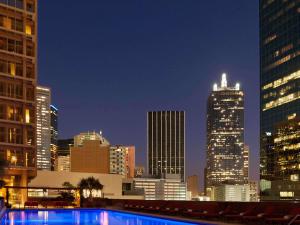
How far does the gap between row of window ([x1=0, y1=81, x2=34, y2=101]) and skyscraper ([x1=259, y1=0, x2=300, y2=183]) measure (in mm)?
86617

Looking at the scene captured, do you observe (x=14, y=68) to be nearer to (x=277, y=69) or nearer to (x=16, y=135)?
(x=16, y=135)

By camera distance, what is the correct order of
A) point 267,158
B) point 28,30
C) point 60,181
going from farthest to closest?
point 267,158 < point 60,181 < point 28,30

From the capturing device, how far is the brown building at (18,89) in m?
61.9

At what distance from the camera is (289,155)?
132000 mm

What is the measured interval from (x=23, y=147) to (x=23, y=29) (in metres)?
13.5

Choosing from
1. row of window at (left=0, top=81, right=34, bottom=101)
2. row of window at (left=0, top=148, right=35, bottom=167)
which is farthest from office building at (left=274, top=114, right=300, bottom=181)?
row of window at (left=0, top=81, right=34, bottom=101)

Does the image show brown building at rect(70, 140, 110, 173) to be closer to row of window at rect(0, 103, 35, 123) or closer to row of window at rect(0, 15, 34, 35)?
row of window at rect(0, 103, 35, 123)

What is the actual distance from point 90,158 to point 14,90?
11754 cm

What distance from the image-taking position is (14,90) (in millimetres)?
62938

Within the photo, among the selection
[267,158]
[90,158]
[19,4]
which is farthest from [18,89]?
[90,158]

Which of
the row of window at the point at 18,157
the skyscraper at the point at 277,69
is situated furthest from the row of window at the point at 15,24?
the skyscraper at the point at 277,69

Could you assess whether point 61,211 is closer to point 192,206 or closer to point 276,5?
point 192,206

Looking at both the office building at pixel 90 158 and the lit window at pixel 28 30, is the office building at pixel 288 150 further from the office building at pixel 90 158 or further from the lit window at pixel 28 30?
the lit window at pixel 28 30

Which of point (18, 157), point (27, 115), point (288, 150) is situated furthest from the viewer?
point (288, 150)
